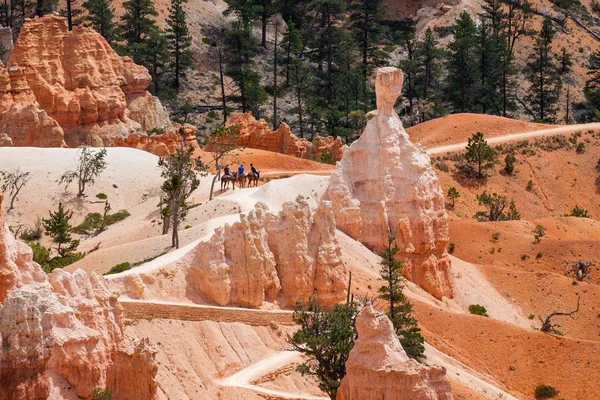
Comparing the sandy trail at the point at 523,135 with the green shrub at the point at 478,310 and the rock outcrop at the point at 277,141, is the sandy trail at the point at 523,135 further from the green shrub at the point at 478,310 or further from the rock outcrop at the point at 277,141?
the green shrub at the point at 478,310

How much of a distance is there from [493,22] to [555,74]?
276 inches

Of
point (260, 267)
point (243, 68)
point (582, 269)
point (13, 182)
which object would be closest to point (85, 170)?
point (13, 182)

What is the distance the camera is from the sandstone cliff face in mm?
56750

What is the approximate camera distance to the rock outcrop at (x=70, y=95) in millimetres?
91750

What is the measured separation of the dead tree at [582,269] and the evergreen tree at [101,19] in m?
42.8

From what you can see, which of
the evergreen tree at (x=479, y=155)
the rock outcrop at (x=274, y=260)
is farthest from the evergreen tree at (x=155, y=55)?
the rock outcrop at (x=274, y=260)

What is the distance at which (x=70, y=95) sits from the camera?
314 ft

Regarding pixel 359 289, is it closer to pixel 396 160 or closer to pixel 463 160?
pixel 396 160

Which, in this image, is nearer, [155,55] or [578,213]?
[578,213]

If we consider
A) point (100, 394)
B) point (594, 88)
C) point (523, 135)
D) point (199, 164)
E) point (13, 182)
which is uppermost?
point (594, 88)

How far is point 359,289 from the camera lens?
212ft

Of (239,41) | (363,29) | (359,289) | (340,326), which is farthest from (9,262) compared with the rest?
(363,29)

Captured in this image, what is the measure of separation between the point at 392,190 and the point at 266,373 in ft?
63.1

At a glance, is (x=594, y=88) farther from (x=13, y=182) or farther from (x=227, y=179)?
(x=13, y=182)
